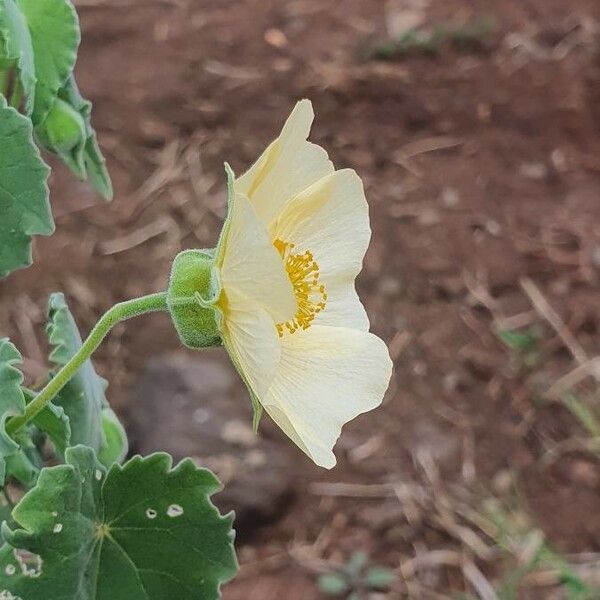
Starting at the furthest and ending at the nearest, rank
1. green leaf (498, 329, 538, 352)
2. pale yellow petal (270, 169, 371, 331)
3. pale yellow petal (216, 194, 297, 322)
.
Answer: green leaf (498, 329, 538, 352)
pale yellow petal (270, 169, 371, 331)
pale yellow petal (216, 194, 297, 322)

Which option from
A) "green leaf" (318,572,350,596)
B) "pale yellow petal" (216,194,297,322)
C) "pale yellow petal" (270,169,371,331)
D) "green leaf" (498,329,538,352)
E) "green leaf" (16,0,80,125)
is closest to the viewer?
"pale yellow petal" (216,194,297,322)

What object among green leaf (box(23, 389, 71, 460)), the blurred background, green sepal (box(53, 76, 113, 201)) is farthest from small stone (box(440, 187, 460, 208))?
green leaf (box(23, 389, 71, 460))

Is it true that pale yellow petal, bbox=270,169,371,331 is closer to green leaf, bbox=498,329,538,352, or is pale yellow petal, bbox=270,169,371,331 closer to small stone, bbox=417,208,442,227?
green leaf, bbox=498,329,538,352

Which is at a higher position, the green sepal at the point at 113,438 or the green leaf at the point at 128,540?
the green leaf at the point at 128,540

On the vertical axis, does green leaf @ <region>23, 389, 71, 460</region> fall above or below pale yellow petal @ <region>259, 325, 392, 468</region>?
below

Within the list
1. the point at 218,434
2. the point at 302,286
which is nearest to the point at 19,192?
the point at 302,286

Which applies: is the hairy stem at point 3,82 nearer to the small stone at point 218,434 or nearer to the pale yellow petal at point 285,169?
the pale yellow petal at point 285,169

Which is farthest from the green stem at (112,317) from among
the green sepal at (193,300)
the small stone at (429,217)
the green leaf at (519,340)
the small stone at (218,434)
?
the small stone at (429,217)
